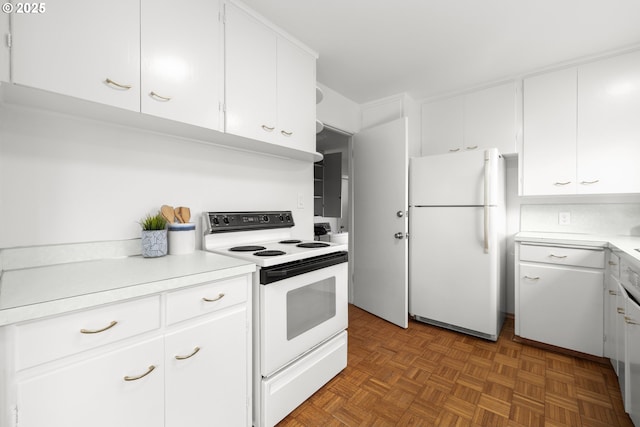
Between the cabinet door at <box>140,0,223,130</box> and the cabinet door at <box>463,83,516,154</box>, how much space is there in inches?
95.3

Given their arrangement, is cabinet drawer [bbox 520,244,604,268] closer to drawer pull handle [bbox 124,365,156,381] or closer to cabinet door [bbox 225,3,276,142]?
cabinet door [bbox 225,3,276,142]

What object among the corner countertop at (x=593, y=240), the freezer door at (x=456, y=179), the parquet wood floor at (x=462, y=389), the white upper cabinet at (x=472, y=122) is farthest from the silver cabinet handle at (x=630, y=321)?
the white upper cabinet at (x=472, y=122)

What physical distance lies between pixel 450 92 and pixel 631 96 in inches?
52.2

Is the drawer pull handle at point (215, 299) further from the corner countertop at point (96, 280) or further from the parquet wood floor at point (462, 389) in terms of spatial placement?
the parquet wood floor at point (462, 389)

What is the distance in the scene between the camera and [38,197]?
1189mm

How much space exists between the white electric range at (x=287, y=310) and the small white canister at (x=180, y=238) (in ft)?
0.48

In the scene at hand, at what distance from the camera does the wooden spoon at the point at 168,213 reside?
1.50 m

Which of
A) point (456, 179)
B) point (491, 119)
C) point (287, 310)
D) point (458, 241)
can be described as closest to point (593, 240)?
point (458, 241)

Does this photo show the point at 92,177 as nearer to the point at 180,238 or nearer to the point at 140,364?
the point at 180,238

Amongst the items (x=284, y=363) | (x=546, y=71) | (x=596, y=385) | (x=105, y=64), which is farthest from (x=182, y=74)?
(x=596, y=385)

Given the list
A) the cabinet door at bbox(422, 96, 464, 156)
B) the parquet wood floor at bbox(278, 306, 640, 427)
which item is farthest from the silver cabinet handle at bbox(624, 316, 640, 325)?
the cabinet door at bbox(422, 96, 464, 156)

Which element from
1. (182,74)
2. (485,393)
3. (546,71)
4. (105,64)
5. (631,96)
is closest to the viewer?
(105,64)

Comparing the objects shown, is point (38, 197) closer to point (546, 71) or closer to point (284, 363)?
point (284, 363)

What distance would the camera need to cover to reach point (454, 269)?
2488 millimetres
